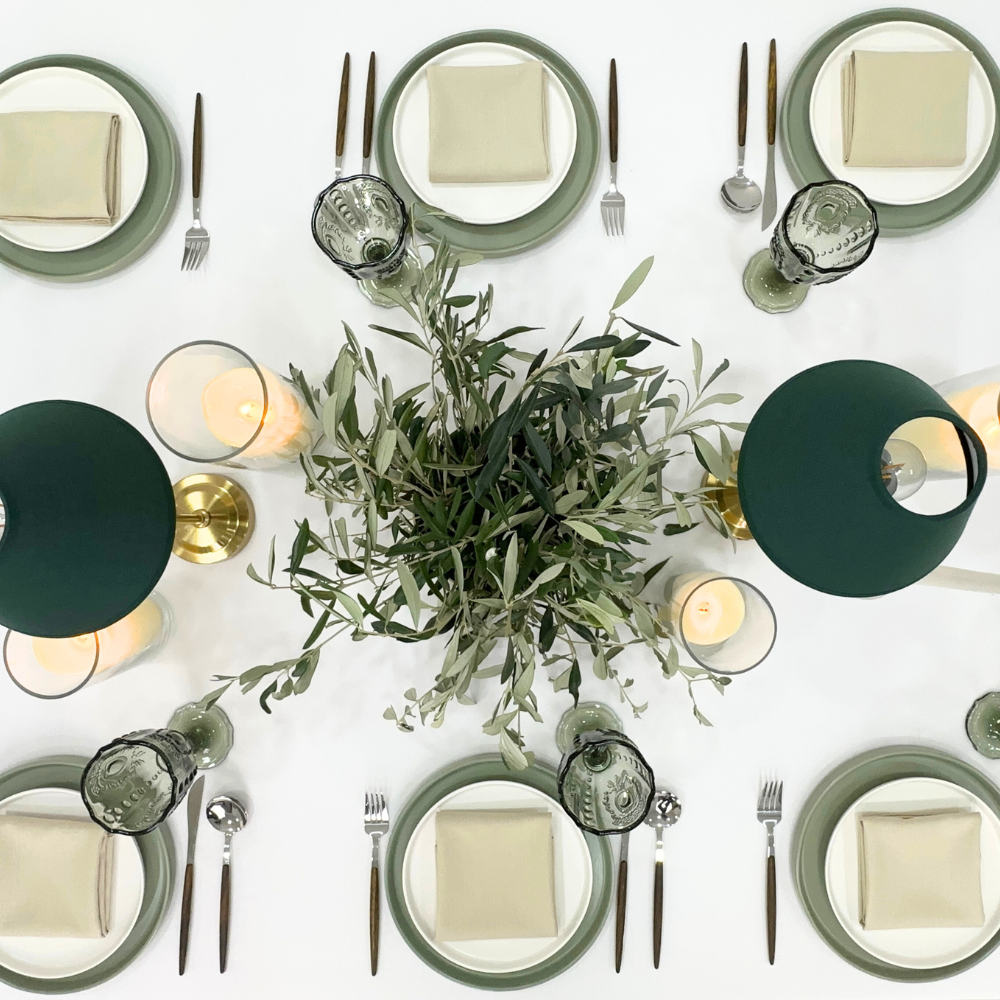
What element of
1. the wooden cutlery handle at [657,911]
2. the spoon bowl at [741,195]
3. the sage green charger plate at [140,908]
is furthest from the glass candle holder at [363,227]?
the wooden cutlery handle at [657,911]

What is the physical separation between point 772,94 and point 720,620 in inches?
27.8

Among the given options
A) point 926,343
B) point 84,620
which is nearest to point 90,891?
point 84,620

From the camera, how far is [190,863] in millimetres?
972

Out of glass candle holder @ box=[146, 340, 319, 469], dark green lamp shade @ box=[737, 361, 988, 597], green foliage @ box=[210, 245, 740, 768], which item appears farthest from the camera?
glass candle holder @ box=[146, 340, 319, 469]

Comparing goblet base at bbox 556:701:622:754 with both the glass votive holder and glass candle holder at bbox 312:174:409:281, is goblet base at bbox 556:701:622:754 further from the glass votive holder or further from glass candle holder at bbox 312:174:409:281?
glass candle holder at bbox 312:174:409:281

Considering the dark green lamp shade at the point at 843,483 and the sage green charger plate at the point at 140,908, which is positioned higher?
the dark green lamp shade at the point at 843,483

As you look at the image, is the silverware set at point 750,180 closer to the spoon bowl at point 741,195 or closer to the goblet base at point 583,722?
the spoon bowl at point 741,195

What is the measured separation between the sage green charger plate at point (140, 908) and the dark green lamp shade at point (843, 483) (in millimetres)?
873

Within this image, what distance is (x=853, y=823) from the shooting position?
Answer: 970 mm

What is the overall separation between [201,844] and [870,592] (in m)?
0.89

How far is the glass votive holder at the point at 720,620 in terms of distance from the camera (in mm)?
898

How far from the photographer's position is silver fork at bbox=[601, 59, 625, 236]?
99 cm

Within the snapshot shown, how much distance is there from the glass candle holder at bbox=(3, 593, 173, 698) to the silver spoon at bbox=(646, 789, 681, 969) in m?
0.70

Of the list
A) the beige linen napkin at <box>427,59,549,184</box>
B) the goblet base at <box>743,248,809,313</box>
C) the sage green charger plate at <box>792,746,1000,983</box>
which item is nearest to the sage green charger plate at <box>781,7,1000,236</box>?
the goblet base at <box>743,248,809,313</box>
